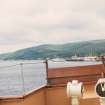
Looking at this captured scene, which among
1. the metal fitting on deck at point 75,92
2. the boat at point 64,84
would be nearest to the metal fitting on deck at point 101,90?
the metal fitting on deck at point 75,92

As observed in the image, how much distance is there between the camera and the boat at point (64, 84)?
560 centimetres

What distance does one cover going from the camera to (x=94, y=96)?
5.56 meters

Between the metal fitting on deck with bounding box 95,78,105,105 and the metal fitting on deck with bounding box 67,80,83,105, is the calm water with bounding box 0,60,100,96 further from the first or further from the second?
the metal fitting on deck with bounding box 95,78,105,105

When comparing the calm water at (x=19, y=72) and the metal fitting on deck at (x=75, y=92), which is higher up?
the calm water at (x=19, y=72)

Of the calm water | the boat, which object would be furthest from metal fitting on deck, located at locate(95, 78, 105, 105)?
the calm water

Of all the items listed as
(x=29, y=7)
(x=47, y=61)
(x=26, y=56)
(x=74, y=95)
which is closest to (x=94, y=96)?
(x=74, y=95)

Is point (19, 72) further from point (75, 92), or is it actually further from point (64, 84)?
point (75, 92)

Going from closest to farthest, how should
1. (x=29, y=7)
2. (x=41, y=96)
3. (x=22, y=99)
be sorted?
(x=22, y=99) → (x=41, y=96) → (x=29, y=7)

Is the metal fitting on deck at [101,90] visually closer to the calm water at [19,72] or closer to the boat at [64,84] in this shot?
the boat at [64,84]

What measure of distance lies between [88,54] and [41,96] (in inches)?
45.8

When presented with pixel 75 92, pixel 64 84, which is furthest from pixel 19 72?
pixel 75 92

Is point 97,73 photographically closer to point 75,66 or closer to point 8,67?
point 75,66

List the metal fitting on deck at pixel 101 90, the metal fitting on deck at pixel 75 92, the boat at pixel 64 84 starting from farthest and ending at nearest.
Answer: the boat at pixel 64 84 → the metal fitting on deck at pixel 75 92 → the metal fitting on deck at pixel 101 90

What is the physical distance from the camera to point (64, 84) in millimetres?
5863
